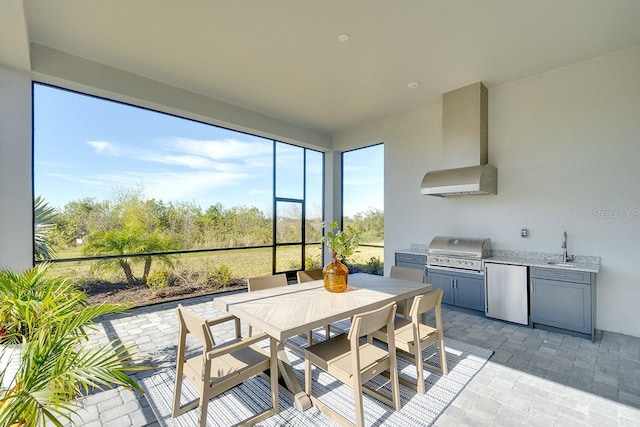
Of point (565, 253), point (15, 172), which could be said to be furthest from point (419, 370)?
point (15, 172)

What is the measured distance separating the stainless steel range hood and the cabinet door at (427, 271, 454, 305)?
3.95 ft

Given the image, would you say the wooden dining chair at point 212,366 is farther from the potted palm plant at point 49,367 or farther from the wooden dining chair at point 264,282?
the wooden dining chair at point 264,282

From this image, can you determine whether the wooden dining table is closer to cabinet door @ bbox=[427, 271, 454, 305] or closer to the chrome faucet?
cabinet door @ bbox=[427, 271, 454, 305]

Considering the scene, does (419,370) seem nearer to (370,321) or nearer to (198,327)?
(370,321)

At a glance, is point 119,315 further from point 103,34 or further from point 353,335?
point 353,335

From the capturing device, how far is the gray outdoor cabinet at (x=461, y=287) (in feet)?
13.0

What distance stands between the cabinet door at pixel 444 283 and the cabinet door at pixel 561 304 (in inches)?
38.5

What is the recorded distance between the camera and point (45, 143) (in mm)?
3561

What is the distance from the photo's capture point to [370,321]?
1.81 meters

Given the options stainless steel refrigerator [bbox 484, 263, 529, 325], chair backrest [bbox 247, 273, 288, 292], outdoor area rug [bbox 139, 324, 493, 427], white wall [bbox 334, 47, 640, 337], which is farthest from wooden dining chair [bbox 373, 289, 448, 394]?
white wall [bbox 334, 47, 640, 337]

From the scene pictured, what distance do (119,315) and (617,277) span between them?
614cm

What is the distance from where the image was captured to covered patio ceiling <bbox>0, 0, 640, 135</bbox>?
2.68m

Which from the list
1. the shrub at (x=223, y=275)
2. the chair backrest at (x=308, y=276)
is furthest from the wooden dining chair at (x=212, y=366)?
the shrub at (x=223, y=275)

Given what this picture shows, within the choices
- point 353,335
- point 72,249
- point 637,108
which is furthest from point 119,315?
point 637,108
